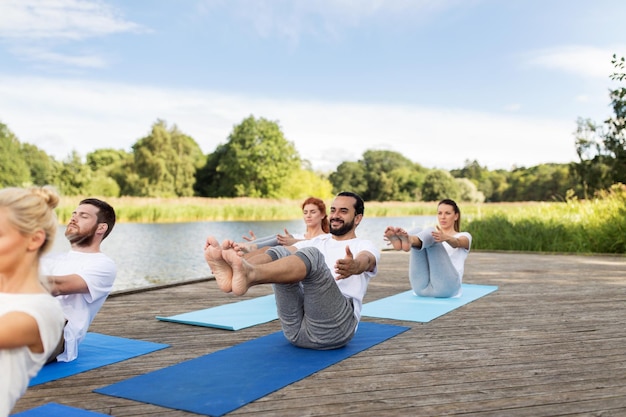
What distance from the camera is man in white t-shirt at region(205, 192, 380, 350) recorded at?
2.47 meters

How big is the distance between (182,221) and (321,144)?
2658cm

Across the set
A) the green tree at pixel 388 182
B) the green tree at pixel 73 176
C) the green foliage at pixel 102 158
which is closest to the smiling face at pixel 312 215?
the green tree at pixel 73 176

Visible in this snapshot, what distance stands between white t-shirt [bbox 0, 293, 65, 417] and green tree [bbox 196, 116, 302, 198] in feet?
116

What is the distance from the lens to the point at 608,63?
8.98 metres

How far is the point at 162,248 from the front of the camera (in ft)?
46.9

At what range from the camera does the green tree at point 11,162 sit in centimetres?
3300

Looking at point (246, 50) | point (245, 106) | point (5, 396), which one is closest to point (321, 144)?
point (245, 106)

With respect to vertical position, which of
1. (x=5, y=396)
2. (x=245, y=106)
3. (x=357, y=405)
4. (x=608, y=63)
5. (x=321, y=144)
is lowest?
(x=357, y=405)

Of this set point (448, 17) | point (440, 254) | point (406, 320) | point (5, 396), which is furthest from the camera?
point (448, 17)

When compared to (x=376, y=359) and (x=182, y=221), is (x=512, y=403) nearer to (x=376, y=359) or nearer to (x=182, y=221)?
(x=376, y=359)

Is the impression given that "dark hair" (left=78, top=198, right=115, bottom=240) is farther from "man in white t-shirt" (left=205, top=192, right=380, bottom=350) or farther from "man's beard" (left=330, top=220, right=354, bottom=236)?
"man's beard" (left=330, top=220, right=354, bottom=236)

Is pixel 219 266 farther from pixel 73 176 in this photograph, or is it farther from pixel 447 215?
pixel 73 176

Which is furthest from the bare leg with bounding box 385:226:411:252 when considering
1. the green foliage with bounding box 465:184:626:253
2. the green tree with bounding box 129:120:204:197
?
the green tree with bounding box 129:120:204:197

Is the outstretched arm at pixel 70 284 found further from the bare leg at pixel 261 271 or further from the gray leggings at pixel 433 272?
the gray leggings at pixel 433 272
